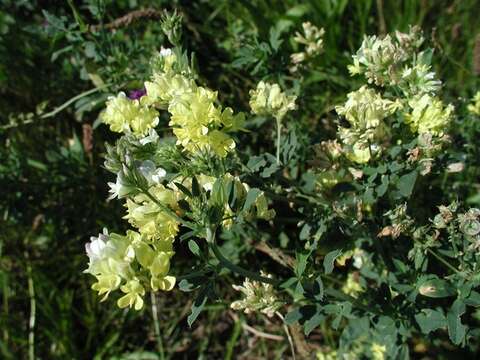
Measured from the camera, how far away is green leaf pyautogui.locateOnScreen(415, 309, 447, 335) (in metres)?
1.79

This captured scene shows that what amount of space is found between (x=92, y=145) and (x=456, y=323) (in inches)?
66.2

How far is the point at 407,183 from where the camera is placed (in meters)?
1.77

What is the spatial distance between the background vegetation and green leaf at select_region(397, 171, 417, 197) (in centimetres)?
68

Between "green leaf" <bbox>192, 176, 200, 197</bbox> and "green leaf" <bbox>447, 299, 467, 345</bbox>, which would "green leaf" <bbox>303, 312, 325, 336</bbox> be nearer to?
"green leaf" <bbox>447, 299, 467, 345</bbox>

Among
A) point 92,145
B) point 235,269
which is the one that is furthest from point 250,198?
point 92,145

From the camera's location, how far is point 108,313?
2926 millimetres

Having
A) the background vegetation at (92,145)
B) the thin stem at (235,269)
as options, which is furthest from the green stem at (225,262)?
the background vegetation at (92,145)

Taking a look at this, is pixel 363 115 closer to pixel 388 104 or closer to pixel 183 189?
pixel 388 104

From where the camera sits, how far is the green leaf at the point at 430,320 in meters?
1.79

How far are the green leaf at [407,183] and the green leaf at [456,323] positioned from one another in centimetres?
33

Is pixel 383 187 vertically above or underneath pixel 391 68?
underneath

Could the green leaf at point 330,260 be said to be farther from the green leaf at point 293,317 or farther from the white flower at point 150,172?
the white flower at point 150,172

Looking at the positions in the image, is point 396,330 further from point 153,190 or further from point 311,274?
point 153,190

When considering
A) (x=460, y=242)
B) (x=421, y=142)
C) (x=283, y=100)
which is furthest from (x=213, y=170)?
(x=460, y=242)
